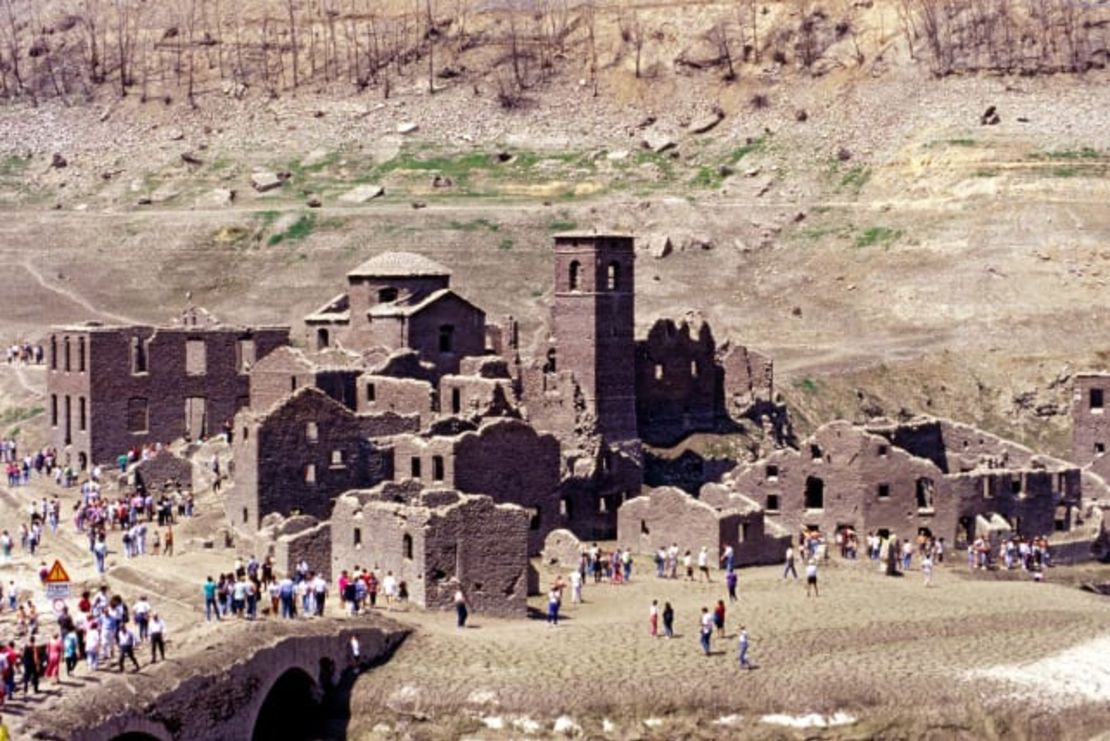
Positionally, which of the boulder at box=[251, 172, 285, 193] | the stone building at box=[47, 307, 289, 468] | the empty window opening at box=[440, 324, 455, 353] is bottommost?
the stone building at box=[47, 307, 289, 468]

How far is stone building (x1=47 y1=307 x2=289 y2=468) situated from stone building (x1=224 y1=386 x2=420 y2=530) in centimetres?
1185

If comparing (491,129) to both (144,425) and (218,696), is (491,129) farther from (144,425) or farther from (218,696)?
(218,696)

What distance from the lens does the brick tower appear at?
7919 cm

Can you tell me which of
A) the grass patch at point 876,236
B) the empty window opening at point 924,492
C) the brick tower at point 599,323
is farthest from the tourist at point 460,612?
the grass patch at point 876,236

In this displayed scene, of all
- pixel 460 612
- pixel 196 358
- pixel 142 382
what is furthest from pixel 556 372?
pixel 460 612

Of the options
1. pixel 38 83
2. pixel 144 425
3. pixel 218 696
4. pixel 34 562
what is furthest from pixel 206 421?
pixel 38 83

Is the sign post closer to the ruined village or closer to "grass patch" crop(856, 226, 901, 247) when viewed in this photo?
the ruined village

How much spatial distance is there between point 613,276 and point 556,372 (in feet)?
11.5

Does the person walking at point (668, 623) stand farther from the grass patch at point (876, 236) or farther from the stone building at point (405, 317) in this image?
the grass patch at point (876, 236)

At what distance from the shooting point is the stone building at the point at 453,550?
60.5 metres

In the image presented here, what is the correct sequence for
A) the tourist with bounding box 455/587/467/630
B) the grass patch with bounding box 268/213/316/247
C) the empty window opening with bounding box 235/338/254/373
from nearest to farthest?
the tourist with bounding box 455/587/467/630, the empty window opening with bounding box 235/338/254/373, the grass patch with bounding box 268/213/316/247

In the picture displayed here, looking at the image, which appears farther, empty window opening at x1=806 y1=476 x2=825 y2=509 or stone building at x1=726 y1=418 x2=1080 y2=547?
empty window opening at x1=806 y1=476 x2=825 y2=509

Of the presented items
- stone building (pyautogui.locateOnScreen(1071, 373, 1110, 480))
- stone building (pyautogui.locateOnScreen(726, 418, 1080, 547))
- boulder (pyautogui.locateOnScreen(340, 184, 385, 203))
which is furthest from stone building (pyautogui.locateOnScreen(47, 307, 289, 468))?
boulder (pyautogui.locateOnScreen(340, 184, 385, 203))

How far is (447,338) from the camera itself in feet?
265
